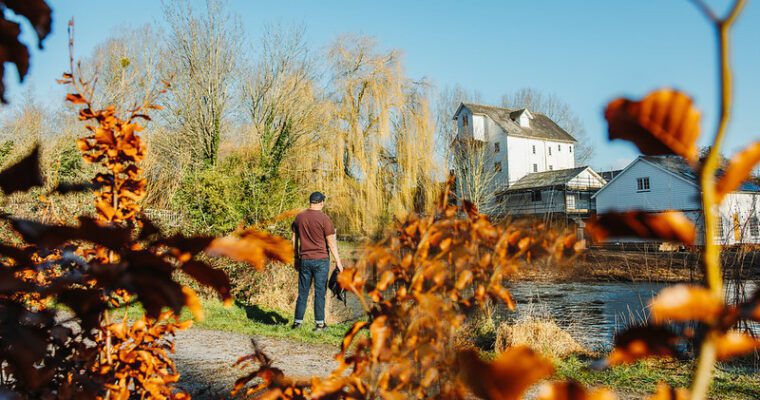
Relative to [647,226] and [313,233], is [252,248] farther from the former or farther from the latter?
[313,233]

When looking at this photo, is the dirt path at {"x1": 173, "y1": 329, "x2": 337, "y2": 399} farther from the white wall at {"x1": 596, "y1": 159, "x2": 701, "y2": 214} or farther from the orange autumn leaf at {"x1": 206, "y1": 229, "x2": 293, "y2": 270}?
the white wall at {"x1": 596, "y1": 159, "x2": 701, "y2": 214}

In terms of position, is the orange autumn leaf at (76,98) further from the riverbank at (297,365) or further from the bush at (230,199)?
the bush at (230,199)

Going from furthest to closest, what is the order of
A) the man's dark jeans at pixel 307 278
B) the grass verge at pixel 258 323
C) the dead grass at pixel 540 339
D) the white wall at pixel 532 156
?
the white wall at pixel 532 156 < the man's dark jeans at pixel 307 278 < the grass verge at pixel 258 323 < the dead grass at pixel 540 339

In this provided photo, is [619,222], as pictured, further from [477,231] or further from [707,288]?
[477,231]

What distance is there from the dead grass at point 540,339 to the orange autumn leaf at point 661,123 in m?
4.97

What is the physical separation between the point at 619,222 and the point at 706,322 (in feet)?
0.43

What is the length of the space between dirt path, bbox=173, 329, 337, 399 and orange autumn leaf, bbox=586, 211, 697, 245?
132 inches

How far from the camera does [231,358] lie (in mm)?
4656

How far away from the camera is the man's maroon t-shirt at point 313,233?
5.96 metres

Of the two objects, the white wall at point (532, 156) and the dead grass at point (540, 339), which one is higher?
the white wall at point (532, 156)

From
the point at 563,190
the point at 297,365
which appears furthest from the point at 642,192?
the point at 297,365

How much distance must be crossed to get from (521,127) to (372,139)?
25.1m

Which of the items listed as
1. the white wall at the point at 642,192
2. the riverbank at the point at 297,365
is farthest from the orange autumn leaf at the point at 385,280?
the white wall at the point at 642,192

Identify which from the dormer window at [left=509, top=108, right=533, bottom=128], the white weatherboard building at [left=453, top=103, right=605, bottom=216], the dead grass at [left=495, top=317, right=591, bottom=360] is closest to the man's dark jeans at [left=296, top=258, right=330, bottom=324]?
the dead grass at [left=495, top=317, right=591, bottom=360]
